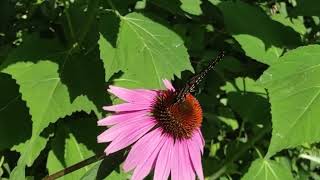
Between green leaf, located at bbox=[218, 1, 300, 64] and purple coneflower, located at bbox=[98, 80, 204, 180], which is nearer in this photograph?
purple coneflower, located at bbox=[98, 80, 204, 180]

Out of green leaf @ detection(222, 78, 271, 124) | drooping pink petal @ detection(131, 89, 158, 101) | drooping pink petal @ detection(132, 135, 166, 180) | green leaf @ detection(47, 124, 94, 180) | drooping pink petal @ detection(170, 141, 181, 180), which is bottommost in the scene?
green leaf @ detection(222, 78, 271, 124)

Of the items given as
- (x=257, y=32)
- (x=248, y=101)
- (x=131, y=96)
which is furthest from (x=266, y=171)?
(x=131, y=96)

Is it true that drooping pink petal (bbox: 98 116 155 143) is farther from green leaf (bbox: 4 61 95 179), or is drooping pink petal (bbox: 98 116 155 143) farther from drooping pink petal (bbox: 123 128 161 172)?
green leaf (bbox: 4 61 95 179)

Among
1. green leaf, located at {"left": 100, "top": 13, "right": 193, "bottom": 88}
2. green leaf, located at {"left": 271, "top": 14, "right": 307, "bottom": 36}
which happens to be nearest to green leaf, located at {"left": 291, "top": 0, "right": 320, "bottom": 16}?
green leaf, located at {"left": 271, "top": 14, "right": 307, "bottom": 36}

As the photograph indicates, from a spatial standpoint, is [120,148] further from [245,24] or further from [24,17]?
[24,17]

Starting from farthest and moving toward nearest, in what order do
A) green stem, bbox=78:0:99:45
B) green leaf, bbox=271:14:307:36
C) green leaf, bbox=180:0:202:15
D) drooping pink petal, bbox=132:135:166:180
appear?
1. green leaf, bbox=271:14:307:36
2. green leaf, bbox=180:0:202:15
3. green stem, bbox=78:0:99:45
4. drooping pink petal, bbox=132:135:166:180

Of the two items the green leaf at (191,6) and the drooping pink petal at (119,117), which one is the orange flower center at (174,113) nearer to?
the drooping pink petal at (119,117)

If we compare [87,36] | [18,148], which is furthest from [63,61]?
[18,148]
